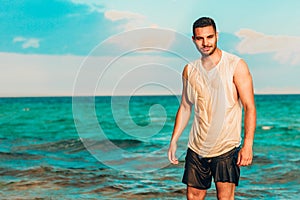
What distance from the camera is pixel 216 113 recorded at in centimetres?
409

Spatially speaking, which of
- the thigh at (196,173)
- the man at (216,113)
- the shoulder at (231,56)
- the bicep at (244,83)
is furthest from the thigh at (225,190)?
the shoulder at (231,56)

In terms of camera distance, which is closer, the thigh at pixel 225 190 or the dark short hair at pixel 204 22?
the dark short hair at pixel 204 22

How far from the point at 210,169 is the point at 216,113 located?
0.52 metres

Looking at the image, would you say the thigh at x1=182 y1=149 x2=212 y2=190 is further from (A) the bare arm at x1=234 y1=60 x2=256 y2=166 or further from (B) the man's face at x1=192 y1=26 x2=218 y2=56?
(B) the man's face at x1=192 y1=26 x2=218 y2=56

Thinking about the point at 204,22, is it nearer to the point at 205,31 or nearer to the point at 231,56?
the point at 205,31

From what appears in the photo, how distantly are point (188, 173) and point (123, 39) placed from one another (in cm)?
155

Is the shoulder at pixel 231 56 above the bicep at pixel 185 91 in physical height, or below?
above

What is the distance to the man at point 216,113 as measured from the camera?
3926 mm

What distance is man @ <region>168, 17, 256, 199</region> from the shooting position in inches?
155

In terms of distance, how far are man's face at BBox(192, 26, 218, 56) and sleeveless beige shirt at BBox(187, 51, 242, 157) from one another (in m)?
0.14

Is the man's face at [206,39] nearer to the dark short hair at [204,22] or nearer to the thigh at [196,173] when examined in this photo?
the dark short hair at [204,22]

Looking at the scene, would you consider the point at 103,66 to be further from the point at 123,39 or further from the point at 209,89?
the point at 209,89

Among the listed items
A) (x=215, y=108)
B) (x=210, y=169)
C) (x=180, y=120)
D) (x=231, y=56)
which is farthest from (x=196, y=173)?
(x=231, y=56)

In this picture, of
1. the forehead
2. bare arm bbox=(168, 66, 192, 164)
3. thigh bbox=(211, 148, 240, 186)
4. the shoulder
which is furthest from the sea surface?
the forehead
